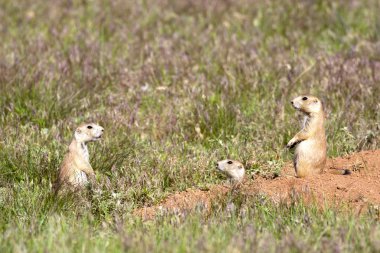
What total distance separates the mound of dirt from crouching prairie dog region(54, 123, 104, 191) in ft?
2.41

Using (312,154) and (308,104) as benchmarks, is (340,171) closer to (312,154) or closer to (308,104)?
(312,154)

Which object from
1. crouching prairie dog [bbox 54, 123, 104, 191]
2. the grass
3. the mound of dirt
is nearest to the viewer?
the grass

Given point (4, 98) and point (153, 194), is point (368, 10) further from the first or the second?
point (153, 194)

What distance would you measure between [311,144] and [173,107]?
2603mm

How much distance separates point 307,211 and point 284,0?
333 inches

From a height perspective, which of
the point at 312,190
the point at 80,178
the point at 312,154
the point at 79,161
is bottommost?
the point at 80,178

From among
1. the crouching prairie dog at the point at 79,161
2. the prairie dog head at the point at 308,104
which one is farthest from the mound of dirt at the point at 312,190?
the crouching prairie dog at the point at 79,161

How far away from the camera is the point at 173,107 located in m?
9.95

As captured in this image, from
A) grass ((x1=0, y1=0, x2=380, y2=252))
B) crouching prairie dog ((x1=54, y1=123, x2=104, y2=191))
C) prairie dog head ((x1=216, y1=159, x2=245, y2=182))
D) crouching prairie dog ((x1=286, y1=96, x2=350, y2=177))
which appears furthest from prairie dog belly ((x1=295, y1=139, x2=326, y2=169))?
crouching prairie dog ((x1=54, y1=123, x2=104, y2=191))

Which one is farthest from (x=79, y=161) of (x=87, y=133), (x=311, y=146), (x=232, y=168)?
(x=311, y=146)

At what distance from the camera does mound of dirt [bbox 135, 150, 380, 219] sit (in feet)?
22.7

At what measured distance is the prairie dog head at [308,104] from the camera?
26.2 ft

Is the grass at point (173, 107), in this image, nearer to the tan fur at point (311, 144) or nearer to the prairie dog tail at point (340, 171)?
the tan fur at point (311, 144)

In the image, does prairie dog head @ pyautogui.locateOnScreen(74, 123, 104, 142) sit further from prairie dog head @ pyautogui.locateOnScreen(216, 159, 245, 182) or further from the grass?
prairie dog head @ pyautogui.locateOnScreen(216, 159, 245, 182)
